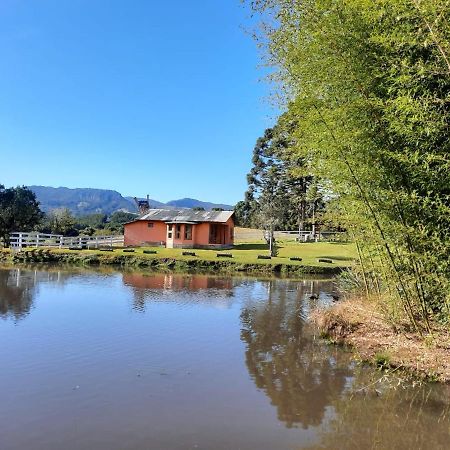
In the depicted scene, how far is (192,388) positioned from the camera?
6.82 meters

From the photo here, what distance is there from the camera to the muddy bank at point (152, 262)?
1014 inches

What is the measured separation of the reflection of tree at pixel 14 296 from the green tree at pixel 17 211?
1499 centimetres

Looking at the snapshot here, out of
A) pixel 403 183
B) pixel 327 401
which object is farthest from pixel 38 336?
pixel 403 183

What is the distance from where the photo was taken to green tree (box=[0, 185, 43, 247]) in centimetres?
3388

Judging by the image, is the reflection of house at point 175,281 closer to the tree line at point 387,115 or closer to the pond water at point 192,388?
the pond water at point 192,388

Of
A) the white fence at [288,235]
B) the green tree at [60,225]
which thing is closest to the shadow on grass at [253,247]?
the white fence at [288,235]

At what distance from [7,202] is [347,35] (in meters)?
34.1

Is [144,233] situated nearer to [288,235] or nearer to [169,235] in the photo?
[169,235]

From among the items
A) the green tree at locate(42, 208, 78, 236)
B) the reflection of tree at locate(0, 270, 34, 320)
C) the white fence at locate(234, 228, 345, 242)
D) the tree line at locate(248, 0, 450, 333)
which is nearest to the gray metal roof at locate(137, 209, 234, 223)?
the white fence at locate(234, 228, 345, 242)

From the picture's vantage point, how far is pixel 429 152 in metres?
6.46

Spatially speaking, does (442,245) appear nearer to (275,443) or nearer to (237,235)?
(275,443)

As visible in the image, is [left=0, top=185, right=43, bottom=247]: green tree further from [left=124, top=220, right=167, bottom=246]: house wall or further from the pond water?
the pond water

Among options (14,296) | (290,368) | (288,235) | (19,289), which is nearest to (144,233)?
(288,235)

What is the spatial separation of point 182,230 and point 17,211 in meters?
12.7
